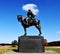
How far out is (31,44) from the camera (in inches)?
774

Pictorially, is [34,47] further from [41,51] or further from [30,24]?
[30,24]

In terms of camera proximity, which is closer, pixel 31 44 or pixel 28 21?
pixel 31 44

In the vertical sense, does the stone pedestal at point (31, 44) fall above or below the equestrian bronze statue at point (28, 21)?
below

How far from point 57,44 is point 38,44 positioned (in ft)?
76.4

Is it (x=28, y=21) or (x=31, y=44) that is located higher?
(x=28, y=21)

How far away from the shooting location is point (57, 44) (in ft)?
139

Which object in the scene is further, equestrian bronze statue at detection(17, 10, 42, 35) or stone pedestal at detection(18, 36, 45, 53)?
equestrian bronze statue at detection(17, 10, 42, 35)

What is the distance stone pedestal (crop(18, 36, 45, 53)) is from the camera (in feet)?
64.1

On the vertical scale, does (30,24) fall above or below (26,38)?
above

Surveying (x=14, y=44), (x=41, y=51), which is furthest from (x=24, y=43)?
(x=14, y=44)

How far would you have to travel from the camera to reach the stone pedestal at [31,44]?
769 inches

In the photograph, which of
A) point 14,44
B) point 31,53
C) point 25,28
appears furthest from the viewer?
point 14,44

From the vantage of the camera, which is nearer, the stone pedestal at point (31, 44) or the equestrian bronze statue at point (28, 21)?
A: the stone pedestal at point (31, 44)

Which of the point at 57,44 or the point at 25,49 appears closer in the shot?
the point at 25,49
